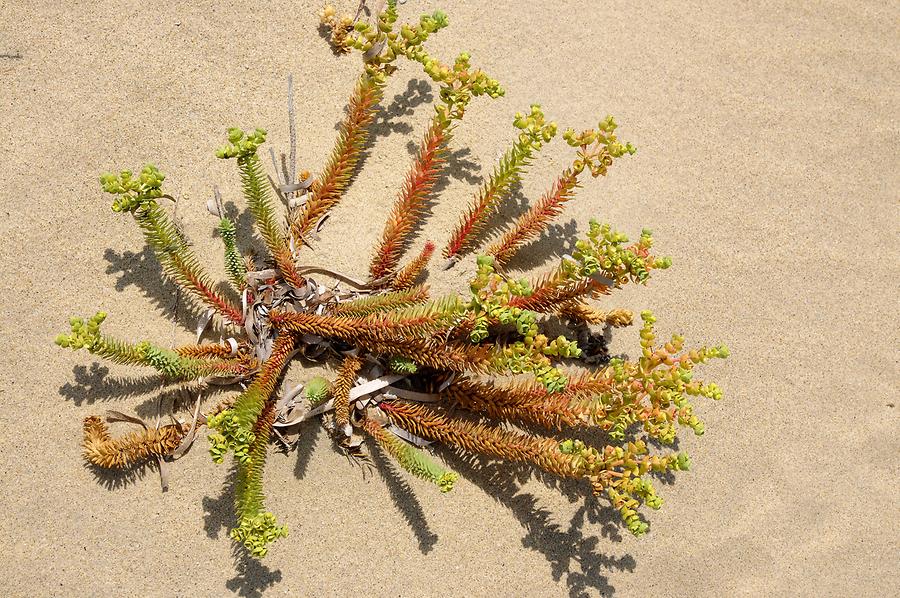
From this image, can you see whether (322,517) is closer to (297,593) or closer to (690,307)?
(297,593)

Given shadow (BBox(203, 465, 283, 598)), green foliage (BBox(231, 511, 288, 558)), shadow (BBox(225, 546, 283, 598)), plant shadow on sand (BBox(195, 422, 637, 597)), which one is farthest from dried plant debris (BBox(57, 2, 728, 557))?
shadow (BBox(225, 546, 283, 598))

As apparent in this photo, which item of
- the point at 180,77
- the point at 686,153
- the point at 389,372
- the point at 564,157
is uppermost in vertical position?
the point at 686,153

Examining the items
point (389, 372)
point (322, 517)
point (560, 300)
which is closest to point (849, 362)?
point (560, 300)

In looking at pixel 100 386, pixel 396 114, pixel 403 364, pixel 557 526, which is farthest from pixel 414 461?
pixel 396 114

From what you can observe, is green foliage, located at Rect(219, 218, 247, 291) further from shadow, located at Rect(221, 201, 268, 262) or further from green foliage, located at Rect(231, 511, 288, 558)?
green foliage, located at Rect(231, 511, 288, 558)

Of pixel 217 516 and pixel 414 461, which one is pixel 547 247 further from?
pixel 217 516
